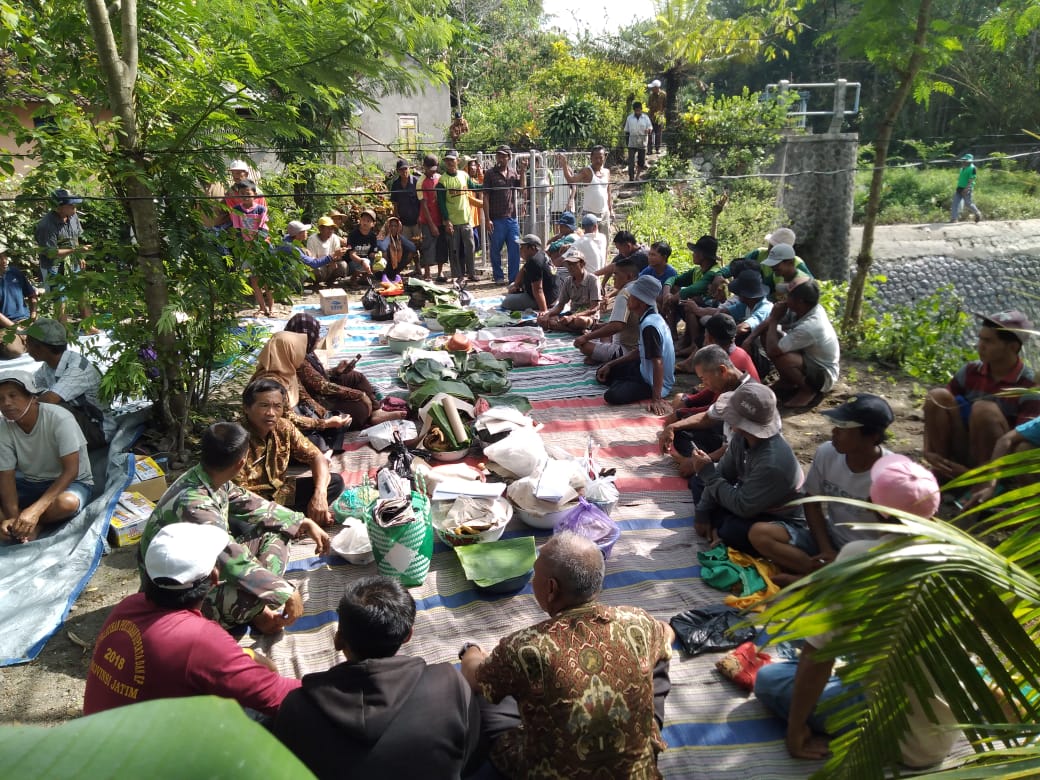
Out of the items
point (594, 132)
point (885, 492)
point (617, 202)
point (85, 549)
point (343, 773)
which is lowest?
point (85, 549)

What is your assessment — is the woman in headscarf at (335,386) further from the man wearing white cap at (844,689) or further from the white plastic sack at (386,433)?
the man wearing white cap at (844,689)

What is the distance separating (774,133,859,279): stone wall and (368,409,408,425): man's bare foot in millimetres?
9384

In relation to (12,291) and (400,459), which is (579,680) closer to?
(400,459)

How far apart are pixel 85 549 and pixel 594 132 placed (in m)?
15.0

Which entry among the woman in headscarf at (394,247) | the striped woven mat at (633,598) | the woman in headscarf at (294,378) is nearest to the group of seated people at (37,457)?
the woman in headscarf at (294,378)

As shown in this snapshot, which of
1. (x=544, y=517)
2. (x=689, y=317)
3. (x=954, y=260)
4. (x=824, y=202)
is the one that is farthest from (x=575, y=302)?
(x=954, y=260)

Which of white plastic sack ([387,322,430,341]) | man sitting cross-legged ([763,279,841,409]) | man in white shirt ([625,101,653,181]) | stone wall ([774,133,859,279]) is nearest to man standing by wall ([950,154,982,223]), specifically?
stone wall ([774,133,859,279])

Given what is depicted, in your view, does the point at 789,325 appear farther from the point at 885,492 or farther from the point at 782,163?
the point at 782,163

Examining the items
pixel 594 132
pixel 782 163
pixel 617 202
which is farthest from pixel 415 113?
pixel 782 163

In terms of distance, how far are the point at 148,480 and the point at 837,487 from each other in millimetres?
4020

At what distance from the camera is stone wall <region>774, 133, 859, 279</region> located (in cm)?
1213

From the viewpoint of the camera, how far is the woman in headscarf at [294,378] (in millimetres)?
4855

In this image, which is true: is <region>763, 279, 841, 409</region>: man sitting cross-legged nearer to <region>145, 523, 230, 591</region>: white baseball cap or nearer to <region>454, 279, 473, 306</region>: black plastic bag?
<region>454, 279, 473, 306</region>: black plastic bag

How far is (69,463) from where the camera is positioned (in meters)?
4.05
